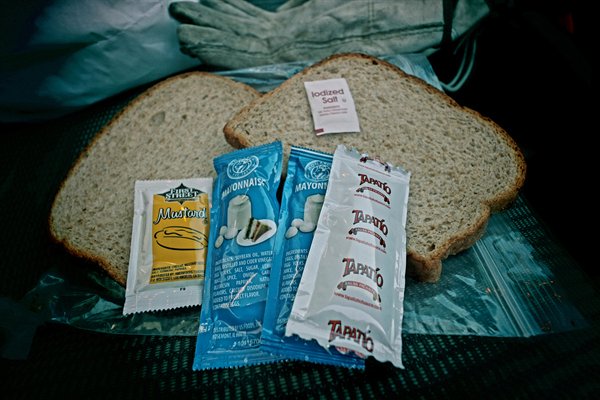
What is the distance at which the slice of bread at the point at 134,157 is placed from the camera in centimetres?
105

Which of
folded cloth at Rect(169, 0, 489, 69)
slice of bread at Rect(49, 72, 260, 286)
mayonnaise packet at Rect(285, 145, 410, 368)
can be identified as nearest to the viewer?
mayonnaise packet at Rect(285, 145, 410, 368)

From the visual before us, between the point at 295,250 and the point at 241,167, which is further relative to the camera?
the point at 241,167

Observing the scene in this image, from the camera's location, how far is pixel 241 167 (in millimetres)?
959

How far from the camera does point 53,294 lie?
1.00 m

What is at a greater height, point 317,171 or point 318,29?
point 318,29

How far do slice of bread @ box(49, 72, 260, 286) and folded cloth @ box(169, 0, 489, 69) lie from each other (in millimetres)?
154

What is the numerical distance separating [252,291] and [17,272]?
0.60m

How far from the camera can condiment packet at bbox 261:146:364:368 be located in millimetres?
761

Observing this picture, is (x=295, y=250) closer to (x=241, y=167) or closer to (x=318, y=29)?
(x=241, y=167)

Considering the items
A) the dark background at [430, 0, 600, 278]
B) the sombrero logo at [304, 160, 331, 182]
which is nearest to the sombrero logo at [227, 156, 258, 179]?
→ the sombrero logo at [304, 160, 331, 182]

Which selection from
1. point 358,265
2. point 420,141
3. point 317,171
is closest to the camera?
point 358,265

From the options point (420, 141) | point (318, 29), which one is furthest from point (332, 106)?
point (318, 29)

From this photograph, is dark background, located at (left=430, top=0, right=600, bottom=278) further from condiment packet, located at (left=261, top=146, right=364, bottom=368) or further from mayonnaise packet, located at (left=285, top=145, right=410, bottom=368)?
condiment packet, located at (left=261, top=146, right=364, bottom=368)

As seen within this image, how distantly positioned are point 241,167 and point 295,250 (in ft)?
0.76
